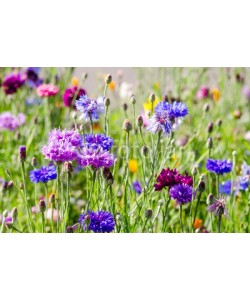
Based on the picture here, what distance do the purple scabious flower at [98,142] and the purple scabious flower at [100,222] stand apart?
149 mm

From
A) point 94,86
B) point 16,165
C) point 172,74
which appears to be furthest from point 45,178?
point 94,86

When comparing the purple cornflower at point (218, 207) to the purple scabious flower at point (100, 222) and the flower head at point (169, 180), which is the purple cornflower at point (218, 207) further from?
the purple scabious flower at point (100, 222)

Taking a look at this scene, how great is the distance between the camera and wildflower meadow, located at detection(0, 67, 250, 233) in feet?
4.91

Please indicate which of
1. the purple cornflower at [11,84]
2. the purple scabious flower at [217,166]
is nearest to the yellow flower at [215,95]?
the purple cornflower at [11,84]

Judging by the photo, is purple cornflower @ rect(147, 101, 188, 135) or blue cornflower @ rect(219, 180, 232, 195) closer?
purple cornflower @ rect(147, 101, 188, 135)

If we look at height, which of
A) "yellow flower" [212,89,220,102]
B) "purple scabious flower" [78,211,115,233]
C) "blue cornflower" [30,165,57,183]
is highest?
"yellow flower" [212,89,220,102]

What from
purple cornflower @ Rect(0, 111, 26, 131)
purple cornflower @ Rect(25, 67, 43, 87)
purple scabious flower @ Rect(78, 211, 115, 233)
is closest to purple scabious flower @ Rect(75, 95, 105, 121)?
purple scabious flower @ Rect(78, 211, 115, 233)

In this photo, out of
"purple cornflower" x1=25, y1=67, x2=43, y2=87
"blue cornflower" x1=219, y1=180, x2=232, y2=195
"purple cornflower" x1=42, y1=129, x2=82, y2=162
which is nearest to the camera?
"purple cornflower" x1=42, y1=129, x2=82, y2=162

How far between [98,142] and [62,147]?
0.33ft

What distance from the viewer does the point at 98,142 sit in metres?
1.44

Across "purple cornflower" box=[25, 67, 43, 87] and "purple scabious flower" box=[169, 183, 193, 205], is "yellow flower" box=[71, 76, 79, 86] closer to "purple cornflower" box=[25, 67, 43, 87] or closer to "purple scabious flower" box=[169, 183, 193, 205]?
"purple cornflower" box=[25, 67, 43, 87]

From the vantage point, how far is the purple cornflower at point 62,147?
137 cm

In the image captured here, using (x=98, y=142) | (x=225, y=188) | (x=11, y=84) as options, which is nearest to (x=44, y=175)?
(x=98, y=142)

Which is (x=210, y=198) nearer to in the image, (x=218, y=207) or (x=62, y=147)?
(x=218, y=207)
